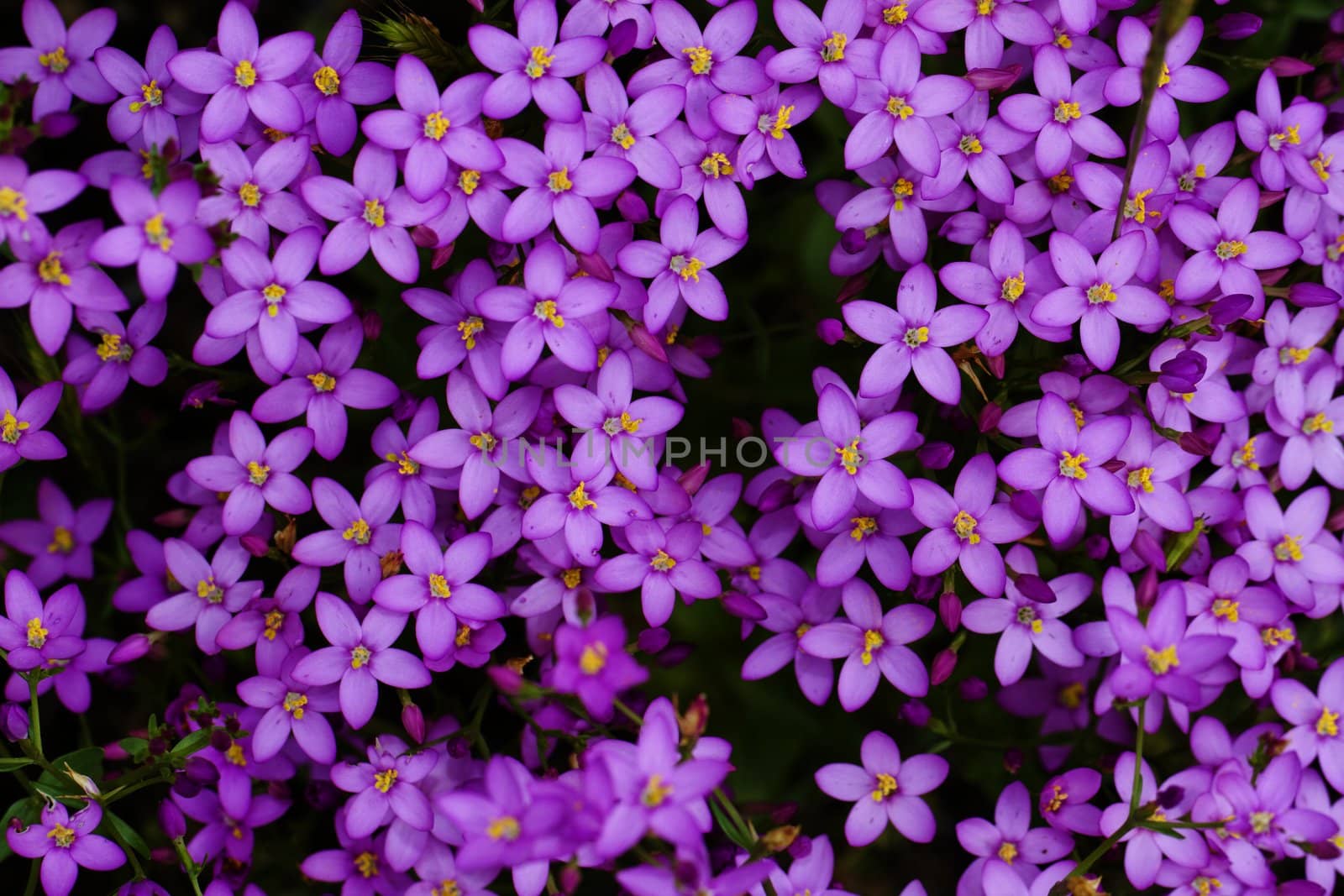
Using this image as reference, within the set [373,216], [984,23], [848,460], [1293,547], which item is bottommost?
[1293,547]

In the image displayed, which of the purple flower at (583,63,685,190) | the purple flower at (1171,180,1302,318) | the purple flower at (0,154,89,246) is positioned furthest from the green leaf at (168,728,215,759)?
the purple flower at (1171,180,1302,318)

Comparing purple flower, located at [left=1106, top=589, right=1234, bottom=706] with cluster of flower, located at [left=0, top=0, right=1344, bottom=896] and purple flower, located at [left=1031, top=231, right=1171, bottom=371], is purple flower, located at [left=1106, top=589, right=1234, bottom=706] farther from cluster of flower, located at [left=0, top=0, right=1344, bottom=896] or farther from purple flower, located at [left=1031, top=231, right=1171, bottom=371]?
purple flower, located at [left=1031, top=231, right=1171, bottom=371]

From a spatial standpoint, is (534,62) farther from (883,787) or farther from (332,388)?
(883,787)

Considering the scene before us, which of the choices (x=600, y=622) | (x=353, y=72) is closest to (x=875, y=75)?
(x=353, y=72)

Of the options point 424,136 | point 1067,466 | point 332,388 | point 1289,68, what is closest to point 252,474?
point 332,388

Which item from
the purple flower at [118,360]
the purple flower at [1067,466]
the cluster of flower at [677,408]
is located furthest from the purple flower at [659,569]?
the purple flower at [118,360]

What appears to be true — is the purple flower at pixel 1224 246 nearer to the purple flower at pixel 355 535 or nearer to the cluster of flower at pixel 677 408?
the cluster of flower at pixel 677 408
